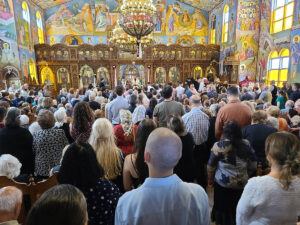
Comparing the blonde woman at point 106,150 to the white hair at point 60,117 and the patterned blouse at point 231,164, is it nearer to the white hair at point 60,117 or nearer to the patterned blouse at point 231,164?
the patterned blouse at point 231,164

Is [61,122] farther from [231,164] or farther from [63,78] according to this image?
[63,78]

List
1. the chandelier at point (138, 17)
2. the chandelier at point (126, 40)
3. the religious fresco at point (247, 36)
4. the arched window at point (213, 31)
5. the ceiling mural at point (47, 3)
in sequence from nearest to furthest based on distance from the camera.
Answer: the chandelier at point (138, 17)
the chandelier at point (126, 40)
the religious fresco at point (247, 36)
the ceiling mural at point (47, 3)
the arched window at point (213, 31)

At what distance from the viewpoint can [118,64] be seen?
18.9 metres

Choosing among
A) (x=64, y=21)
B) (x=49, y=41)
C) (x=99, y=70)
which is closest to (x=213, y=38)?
(x=99, y=70)

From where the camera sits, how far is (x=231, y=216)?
2.65 metres

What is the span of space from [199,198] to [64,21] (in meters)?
22.9

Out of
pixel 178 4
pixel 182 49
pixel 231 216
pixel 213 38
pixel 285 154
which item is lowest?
pixel 231 216

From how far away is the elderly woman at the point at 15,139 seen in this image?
2887mm

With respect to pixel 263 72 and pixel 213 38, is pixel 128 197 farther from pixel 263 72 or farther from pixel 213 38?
pixel 213 38

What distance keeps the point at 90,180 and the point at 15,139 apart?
2.01 m

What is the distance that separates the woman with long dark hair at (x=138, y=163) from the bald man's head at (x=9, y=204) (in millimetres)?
1125

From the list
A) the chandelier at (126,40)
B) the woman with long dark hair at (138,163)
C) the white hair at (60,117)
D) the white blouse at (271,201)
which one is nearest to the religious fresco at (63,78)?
the chandelier at (126,40)

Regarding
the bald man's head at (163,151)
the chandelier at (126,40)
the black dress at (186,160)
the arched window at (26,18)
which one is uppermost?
the arched window at (26,18)

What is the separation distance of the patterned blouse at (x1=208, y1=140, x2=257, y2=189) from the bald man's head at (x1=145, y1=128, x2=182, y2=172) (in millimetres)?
1300
